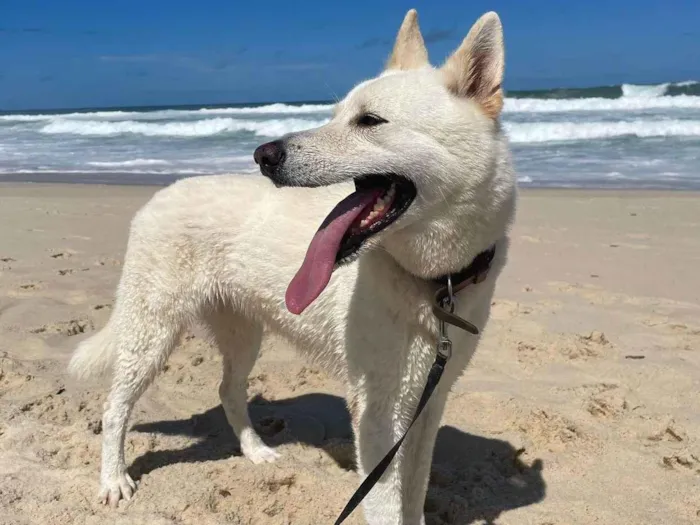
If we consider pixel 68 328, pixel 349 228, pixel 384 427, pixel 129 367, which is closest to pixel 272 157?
pixel 349 228

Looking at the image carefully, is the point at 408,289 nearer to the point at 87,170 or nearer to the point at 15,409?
the point at 15,409

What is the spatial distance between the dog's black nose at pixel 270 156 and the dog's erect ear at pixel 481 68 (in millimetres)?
647

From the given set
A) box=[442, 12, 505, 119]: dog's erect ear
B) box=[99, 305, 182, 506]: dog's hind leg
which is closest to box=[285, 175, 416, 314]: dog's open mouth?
box=[442, 12, 505, 119]: dog's erect ear

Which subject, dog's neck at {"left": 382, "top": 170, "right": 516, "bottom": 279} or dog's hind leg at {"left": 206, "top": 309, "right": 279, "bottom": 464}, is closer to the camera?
dog's neck at {"left": 382, "top": 170, "right": 516, "bottom": 279}

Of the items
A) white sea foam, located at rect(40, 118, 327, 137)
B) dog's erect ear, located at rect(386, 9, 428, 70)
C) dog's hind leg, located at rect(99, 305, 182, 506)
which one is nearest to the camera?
dog's erect ear, located at rect(386, 9, 428, 70)

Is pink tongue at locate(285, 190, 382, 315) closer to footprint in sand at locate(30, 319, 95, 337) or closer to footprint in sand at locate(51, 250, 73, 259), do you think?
footprint in sand at locate(30, 319, 95, 337)

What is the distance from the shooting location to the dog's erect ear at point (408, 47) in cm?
263

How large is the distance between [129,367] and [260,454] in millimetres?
820

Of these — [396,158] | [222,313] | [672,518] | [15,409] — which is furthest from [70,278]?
[672,518]

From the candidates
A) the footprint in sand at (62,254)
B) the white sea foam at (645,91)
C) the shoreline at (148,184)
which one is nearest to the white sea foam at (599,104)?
the white sea foam at (645,91)

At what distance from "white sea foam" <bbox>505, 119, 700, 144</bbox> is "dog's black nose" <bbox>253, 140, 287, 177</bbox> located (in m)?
15.5

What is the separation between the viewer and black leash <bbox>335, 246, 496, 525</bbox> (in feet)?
7.27

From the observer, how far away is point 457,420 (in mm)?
3783

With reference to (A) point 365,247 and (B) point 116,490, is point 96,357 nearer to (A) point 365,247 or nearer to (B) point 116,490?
(B) point 116,490
